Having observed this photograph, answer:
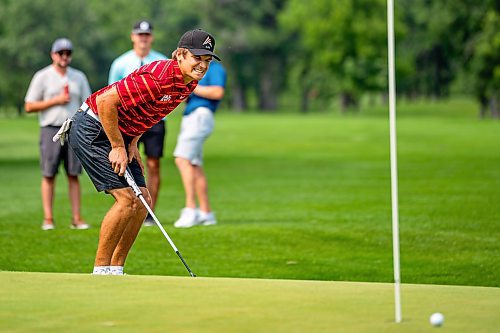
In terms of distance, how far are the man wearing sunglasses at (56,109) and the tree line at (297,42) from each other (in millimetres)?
60294

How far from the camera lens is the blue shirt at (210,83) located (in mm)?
14828

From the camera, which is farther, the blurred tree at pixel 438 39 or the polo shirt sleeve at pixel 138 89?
the blurred tree at pixel 438 39

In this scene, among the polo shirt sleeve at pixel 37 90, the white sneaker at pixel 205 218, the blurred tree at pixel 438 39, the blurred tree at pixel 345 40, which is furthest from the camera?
the blurred tree at pixel 345 40

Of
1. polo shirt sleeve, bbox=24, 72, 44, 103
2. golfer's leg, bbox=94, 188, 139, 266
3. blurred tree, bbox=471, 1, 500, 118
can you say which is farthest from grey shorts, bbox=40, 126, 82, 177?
blurred tree, bbox=471, 1, 500, 118

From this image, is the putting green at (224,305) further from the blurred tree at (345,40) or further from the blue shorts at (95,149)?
the blurred tree at (345,40)

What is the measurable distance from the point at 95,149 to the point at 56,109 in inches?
214

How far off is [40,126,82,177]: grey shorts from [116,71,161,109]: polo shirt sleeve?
5883 millimetres

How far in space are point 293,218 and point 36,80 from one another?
377 centimetres

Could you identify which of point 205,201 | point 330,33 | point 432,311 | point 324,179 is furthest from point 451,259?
point 330,33

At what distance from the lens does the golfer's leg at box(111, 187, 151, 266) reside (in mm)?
9594

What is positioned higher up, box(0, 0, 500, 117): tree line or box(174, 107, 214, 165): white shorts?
box(174, 107, 214, 165): white shorts

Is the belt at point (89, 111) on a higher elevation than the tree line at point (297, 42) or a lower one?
higher

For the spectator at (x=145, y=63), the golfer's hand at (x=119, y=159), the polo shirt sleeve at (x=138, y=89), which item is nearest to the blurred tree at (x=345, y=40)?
the spectator at (x=145, y=63)

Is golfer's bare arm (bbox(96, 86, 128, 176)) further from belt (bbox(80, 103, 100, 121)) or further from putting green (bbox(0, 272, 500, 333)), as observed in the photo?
putting green (bbox(0, 272, 500, 333))
